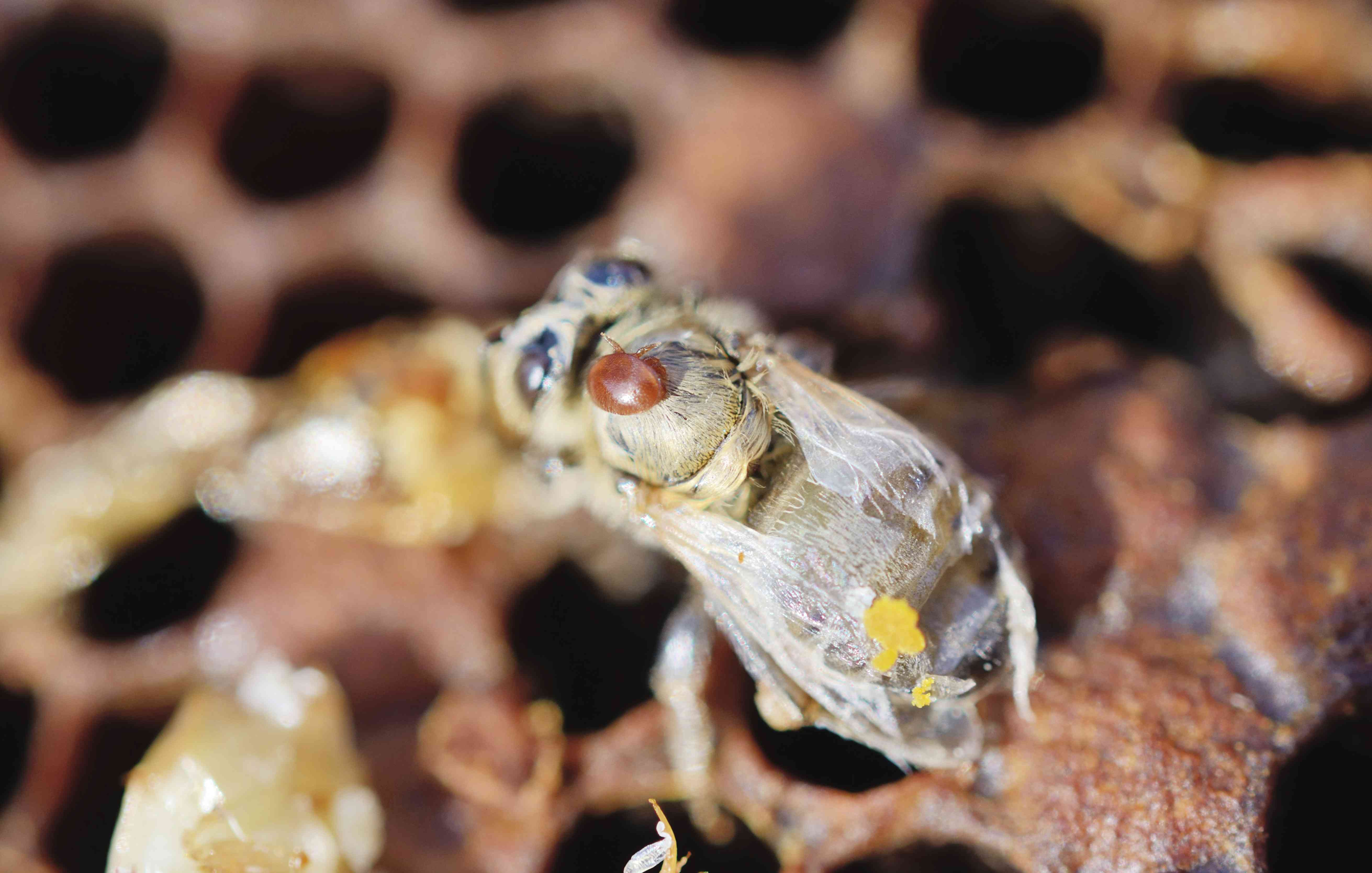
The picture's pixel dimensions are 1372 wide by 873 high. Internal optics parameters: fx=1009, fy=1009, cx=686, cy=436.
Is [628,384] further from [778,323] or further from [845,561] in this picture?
[778,323]

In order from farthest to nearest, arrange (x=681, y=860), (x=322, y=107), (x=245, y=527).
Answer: (x=322, y=107)
(x=245, y=527)
(x=681, y=860)

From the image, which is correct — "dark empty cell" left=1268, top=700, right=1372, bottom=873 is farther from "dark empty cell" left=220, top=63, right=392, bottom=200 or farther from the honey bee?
"dark empty cell" left=220, top=63, right=392, bottom=200

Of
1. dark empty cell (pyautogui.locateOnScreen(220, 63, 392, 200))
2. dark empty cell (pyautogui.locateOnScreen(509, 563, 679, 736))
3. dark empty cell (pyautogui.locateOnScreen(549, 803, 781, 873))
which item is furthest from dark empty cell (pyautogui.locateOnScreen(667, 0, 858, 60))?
dark empty cell (pyautogui.locateOnScreen(549, 803, 781, 873))

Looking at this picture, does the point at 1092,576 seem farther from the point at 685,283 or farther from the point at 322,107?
the point at 322,107

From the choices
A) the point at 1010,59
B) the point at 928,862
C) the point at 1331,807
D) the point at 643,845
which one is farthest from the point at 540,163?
the point at 1331,807

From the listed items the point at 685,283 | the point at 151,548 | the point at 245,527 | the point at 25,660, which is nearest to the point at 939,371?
the point at 685,283

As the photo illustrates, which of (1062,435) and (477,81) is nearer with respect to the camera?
(1062,435)
